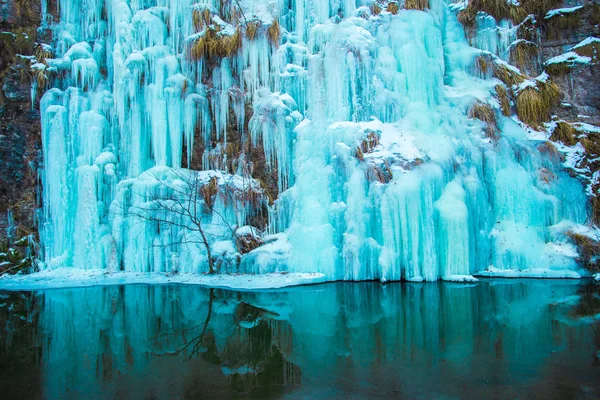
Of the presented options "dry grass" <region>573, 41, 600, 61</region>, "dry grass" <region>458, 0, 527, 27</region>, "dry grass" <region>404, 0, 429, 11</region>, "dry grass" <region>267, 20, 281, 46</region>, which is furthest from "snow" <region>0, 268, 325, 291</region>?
"dry grass" <region>573, 41, 600, 61</region>

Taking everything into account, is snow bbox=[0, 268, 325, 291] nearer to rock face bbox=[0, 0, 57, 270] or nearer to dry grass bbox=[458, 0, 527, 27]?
rock face bbox=[0, 0, 57, 270]

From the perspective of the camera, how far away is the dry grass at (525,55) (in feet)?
40.5

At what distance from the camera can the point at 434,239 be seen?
9.94m

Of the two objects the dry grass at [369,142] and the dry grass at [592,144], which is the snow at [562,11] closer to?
the dry grass at [592,144]

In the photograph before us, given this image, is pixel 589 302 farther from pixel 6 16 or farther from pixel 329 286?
pixel 6 16

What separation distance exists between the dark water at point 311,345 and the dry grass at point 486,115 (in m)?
4.43

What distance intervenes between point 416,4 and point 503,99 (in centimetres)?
384

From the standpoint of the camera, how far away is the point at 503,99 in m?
11.7

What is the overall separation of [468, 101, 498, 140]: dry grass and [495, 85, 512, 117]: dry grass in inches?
16.6

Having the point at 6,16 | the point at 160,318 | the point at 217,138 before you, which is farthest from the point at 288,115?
the point at 6,16

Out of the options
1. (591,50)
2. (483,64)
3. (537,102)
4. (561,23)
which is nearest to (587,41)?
(591,50)

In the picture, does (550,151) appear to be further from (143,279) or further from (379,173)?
(143,279)

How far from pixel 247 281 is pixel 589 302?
7.05 metres

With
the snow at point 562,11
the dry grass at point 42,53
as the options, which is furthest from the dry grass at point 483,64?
the dry grass at point 42,53
